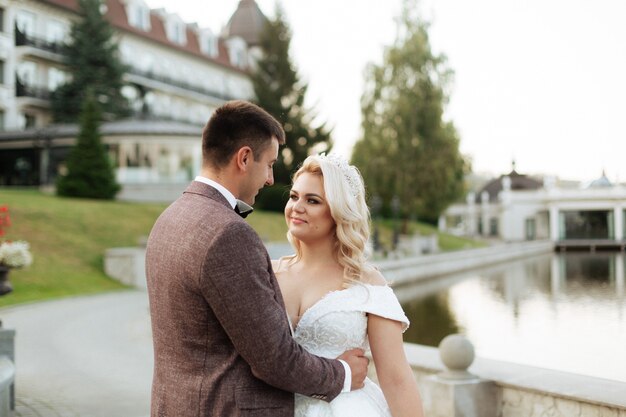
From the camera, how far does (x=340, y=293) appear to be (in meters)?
2.83

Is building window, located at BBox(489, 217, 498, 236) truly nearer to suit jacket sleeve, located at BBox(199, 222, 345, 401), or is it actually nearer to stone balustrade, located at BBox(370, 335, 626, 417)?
stone balustrade, located at BBox(370, 335, 626, 417)

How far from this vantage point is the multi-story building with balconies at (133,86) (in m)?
34.3

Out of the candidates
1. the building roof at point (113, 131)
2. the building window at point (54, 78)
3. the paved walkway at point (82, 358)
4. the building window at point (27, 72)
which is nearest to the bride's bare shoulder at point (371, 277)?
the paved walkway at point (82, 358)

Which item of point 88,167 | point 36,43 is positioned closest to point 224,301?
point 88,167

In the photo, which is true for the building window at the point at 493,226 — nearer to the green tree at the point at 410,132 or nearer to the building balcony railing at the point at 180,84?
the building balcony railing at the point at 180,84

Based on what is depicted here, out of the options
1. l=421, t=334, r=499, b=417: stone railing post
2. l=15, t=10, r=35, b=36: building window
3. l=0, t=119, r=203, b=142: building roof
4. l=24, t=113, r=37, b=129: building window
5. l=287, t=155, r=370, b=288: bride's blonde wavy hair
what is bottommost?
l=421, t=334, r=499, b=417: stone railing post

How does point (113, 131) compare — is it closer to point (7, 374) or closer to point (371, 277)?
point (7, 374)

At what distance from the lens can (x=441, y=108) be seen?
3903 cm

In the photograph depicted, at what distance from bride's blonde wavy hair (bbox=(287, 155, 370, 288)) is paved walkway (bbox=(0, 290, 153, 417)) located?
189 inches

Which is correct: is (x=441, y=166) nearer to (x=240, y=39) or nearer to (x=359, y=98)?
(x=359, y=98)

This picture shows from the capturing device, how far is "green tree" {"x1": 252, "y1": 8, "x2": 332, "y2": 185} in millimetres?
42188

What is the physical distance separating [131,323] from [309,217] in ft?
38.0

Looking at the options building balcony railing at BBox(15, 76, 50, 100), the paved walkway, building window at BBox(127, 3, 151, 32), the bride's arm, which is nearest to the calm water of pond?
the paved walkway

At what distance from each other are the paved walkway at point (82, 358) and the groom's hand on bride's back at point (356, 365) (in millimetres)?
4845
